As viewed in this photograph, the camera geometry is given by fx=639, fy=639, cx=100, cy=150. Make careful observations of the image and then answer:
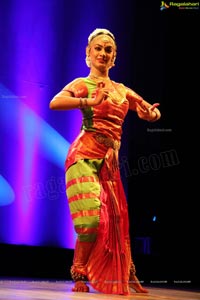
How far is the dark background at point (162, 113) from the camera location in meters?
5.66

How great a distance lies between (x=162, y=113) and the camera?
5730mm

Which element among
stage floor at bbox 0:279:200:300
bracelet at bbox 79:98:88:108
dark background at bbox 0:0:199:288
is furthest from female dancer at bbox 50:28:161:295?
dark background at bbox 0:0:199:288

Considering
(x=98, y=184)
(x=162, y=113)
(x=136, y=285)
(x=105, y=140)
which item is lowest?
(x=136, y=285)

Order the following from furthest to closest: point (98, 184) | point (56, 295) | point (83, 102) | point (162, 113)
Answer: point (162, 113) → point (98, 184) → point (83, 102) → point (56, 295)

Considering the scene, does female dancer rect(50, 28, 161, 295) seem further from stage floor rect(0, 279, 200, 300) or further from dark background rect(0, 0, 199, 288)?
dark background rect(0, 0, 199, 288)

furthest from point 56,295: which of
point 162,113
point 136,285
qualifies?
point 162,113

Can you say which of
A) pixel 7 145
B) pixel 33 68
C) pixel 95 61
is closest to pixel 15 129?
pixel 7 145

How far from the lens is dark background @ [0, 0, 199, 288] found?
5.66 meters

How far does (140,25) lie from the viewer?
5945 mm

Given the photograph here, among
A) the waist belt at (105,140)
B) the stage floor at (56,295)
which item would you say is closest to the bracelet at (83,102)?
the waist belt at (105,140)

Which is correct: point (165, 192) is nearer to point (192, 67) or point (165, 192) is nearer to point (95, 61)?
point (192, 67)

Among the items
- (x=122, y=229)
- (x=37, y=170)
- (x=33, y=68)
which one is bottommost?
(x=122, y=229)

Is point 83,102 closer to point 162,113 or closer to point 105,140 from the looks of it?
point 105,140

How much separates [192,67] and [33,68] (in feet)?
4.67
